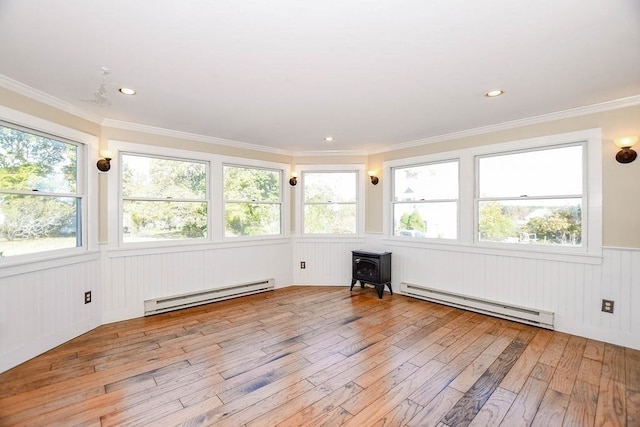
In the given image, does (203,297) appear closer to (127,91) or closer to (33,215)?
(33,215)

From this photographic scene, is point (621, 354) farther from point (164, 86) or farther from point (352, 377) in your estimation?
point (164, 86)

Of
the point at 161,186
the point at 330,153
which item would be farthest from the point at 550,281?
the point at 161,186

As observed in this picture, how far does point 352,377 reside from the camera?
238 centimetres

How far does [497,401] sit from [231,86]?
325cm

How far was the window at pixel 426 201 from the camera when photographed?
4305mm

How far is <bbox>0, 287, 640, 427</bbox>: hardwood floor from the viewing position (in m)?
1.94

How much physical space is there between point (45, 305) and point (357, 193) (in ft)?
14.1

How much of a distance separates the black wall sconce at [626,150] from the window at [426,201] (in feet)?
5.47

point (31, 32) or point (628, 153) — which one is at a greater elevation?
point (31, 32)

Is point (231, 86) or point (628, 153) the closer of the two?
point (231, 86)

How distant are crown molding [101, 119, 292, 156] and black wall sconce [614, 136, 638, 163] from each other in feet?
13.9

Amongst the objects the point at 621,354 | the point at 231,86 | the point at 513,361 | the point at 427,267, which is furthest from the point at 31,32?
the point at 621,354

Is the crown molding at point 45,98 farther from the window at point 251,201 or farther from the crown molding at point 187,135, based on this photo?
the window at point 251,201

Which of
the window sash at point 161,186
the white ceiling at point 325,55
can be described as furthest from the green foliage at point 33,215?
the white ceiling at point 325,55
